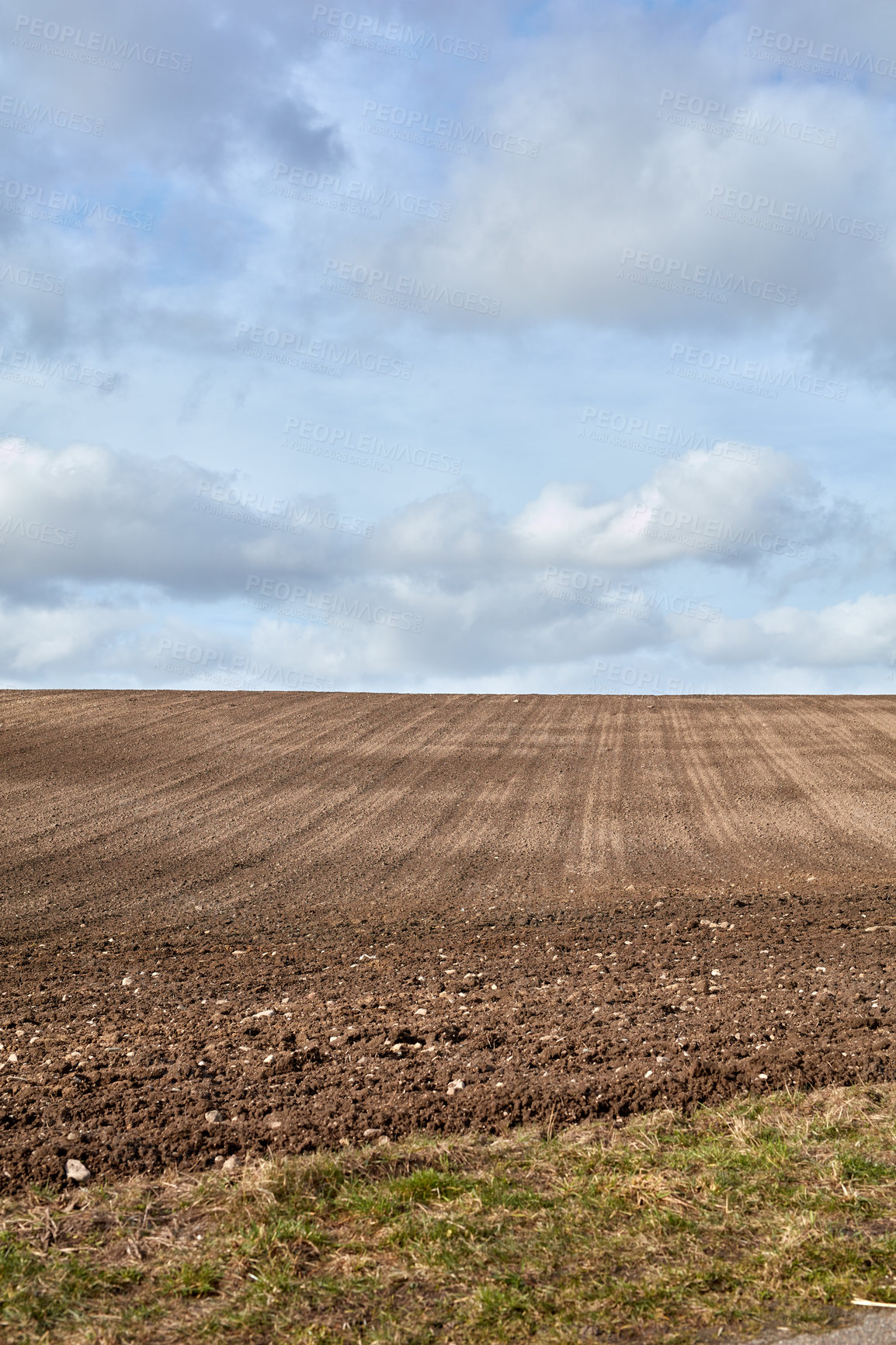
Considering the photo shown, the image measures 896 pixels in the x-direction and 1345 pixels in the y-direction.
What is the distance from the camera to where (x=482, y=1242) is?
14.0 ft

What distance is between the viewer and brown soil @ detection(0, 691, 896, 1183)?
19.9ft

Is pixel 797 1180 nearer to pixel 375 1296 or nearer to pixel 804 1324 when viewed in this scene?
pixel 804 1324

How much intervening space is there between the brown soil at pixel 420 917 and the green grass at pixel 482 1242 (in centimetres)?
50

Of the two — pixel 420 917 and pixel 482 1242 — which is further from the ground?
pixel 482 1242

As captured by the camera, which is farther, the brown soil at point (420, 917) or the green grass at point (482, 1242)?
the brown soil at point (420, 917)

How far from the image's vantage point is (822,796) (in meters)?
20.0

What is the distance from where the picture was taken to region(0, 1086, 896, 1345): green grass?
152 inches

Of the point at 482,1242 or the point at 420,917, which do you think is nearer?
the point at 482,1242

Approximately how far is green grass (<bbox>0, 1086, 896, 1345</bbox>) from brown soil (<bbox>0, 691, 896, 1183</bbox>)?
1.64ft

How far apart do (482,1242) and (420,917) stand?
27.5 feet

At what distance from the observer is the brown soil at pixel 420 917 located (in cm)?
607

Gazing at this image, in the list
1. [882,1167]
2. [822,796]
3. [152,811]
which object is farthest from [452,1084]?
[822,796]

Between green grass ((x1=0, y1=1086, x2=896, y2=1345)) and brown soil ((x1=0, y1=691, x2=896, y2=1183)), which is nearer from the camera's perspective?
green grass ((x1=0, y1=1086, x2=896, y2=1345))

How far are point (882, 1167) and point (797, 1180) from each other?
18.4 inches
